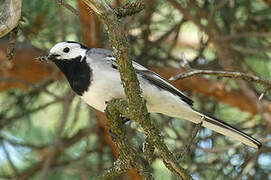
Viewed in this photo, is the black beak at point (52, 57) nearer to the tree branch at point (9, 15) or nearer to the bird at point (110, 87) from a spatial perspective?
the bird at point (110, 87)

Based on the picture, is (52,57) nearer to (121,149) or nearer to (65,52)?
(65,52)

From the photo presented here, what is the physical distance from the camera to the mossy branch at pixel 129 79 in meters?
2.06

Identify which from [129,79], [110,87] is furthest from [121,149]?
[110,87]

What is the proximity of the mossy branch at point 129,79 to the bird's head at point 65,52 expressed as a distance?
46.5 inches

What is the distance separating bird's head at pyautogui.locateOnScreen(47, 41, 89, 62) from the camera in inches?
129

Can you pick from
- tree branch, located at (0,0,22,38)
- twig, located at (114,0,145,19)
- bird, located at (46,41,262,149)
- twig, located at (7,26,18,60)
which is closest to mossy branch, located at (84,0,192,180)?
twig, located at (114,0,145,19)

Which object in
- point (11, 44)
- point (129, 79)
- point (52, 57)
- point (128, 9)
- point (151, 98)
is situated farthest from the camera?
point (52, 57)

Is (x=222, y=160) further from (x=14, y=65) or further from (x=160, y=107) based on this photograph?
(x=14, y=65)

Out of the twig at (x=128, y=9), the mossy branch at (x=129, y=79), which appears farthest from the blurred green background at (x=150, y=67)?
the mossy branch at (x=129, y=79)

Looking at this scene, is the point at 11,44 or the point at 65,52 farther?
the point at 65,52

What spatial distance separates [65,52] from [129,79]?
4.17 ft

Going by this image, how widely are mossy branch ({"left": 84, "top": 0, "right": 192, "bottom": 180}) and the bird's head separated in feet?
3.87

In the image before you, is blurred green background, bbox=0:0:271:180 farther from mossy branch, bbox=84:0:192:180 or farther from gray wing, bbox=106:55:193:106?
mossy branch, bbox=84:0:192:180

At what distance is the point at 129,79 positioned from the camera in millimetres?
2123
